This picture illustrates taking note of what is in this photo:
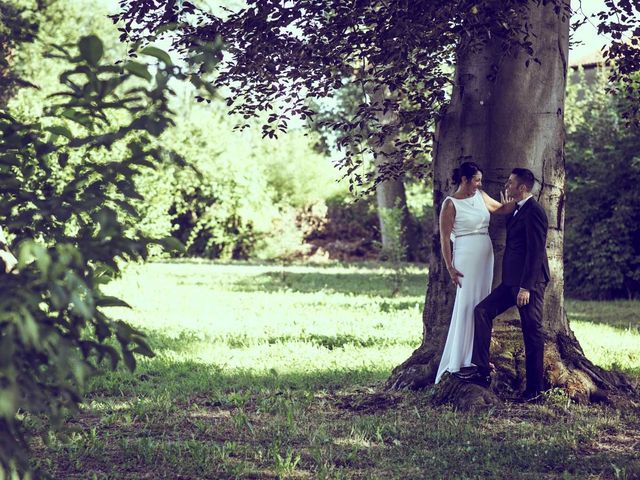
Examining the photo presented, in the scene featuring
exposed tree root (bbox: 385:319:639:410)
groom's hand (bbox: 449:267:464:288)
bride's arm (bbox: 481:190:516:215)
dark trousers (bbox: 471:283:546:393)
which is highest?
bride's arm (bbox: 481:190:516:215)

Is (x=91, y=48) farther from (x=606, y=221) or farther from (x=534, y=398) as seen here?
(x=606, y=221)

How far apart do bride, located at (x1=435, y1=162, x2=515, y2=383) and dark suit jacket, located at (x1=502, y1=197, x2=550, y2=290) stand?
24cm

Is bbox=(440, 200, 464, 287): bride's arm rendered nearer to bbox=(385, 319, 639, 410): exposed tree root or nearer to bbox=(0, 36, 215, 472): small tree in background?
bbox=(385, 319, 639, 410): exposed tree root

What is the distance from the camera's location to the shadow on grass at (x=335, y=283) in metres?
17.8

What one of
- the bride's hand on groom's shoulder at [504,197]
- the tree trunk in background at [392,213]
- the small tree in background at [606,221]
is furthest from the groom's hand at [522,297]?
the small tree in background at [606,221]

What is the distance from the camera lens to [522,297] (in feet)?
23.1

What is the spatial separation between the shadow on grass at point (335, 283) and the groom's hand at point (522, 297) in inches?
378

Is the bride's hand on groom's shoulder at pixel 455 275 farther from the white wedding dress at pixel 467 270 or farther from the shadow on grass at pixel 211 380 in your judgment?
the shadow on grass at pixel 211 380

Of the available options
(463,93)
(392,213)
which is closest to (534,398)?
(463,93)

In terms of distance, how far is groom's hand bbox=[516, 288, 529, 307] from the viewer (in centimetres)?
702

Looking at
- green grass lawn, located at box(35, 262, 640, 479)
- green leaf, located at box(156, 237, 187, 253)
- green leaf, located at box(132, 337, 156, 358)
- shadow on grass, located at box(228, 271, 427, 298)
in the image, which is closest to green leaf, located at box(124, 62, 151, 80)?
green leaf, located at box(156, 237, 187, 253)

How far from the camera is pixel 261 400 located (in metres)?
7.37

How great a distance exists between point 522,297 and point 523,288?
83mm

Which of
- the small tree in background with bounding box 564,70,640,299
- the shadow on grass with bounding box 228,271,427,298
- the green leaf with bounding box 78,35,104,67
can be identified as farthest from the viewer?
the shadow on grass with bounding box 228,271,427,298
